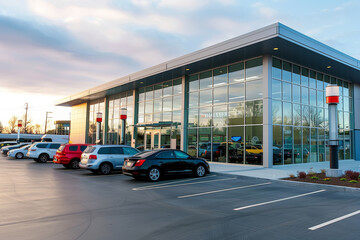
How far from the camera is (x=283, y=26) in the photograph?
15.9m

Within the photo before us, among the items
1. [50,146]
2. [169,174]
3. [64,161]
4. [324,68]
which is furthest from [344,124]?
[50,146]

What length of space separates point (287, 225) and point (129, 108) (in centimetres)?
2777

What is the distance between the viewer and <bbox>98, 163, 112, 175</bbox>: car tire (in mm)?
15430

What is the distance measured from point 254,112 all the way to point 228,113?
218 centimetres

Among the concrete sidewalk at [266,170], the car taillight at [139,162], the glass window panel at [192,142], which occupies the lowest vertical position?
the concrete sidewalk at [266,170]

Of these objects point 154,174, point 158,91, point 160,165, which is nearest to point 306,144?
point 160,165

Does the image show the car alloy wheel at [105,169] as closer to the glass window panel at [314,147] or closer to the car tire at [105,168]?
the car tire at [105,168]

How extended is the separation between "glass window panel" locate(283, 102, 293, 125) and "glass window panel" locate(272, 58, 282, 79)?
6.65ft

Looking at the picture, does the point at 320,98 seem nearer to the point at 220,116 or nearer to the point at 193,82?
the point at 220,116

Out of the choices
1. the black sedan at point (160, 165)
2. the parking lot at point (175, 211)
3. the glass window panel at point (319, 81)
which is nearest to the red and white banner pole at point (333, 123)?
the parking lot at point (175, 211)

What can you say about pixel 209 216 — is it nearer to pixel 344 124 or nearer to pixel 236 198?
pixel 236 198

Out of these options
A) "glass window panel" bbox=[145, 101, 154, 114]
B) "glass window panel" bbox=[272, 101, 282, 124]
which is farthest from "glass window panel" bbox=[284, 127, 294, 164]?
"glass window panel" bbox=[145, 101, 154, 114]

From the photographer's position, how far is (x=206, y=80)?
23391mm

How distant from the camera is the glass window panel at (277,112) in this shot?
761 inches
